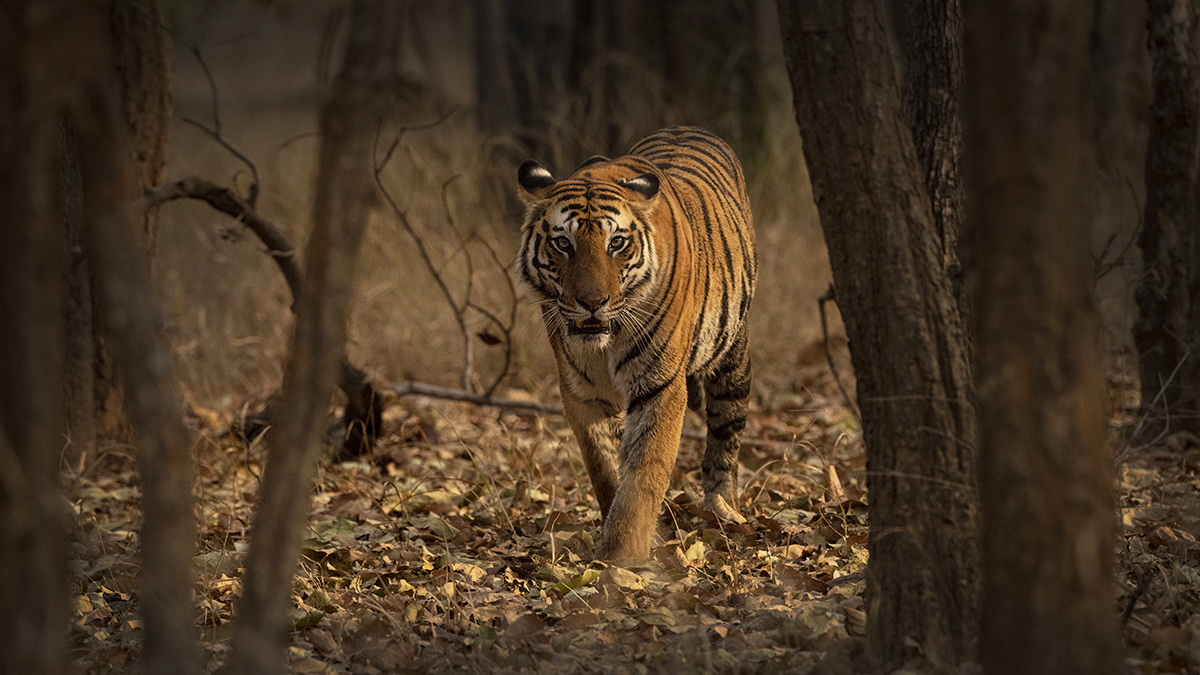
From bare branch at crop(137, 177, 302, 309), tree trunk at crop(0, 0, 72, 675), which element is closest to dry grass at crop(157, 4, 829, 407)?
bare branch at crop(137, 177, 302, 309)

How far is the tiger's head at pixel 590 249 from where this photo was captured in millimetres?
3605

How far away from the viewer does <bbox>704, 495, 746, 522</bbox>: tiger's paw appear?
3.93 m

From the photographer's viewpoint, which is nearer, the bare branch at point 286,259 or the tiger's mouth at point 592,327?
the tiger's mouth at point 592,327

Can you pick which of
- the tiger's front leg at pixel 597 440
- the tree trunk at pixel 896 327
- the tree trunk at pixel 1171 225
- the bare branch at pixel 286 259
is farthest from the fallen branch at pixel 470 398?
the tree trunk at pixel 896 327

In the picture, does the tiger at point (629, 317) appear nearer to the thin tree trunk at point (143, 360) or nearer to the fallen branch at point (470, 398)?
the fallen branch at point (470, 398)

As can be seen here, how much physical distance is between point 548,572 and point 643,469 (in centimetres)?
49

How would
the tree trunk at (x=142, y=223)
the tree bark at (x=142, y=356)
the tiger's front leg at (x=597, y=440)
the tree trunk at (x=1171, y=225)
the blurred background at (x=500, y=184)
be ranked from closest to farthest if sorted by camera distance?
the tree bark at (x=142, y=356) → the tiger's front leg at (x=597, y=440) → the tree trunk at (x=1171, y=225) → the tree trunk at (x=142, y=223) → the blurred background at (x=500, y=184)

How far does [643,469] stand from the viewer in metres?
3.59

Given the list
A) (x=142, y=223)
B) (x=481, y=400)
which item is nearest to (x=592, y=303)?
(x=481, y=400)

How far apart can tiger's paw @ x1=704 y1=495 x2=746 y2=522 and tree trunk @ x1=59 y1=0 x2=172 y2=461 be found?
270 cm

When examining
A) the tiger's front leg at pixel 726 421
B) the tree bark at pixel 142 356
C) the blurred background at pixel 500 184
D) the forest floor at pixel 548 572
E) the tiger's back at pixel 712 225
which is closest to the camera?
the tree bark at pixel 142 356

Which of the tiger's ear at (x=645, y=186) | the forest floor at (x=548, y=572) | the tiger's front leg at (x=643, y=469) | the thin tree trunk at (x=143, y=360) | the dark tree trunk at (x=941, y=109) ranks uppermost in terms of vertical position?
the dark tree trunk at (x=941, y=109)

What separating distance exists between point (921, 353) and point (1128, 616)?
0.81 metres

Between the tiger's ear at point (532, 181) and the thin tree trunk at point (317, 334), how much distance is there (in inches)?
84.3
